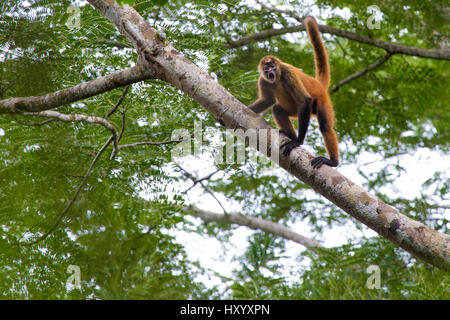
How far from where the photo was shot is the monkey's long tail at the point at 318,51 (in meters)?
5.96

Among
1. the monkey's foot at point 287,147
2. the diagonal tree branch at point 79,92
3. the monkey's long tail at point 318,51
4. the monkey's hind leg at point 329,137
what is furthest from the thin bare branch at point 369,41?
the monkey's foot at point 287,147

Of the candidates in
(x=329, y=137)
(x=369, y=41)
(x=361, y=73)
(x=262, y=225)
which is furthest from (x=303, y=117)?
(x=262, y=225)

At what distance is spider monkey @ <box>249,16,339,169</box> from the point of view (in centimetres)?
589

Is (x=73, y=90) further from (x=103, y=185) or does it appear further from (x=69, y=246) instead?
(x=69, y=246)

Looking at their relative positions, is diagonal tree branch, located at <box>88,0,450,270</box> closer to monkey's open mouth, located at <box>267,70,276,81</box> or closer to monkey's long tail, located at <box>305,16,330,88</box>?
monkey's open mouth, located at <box>267,70,276,81</box>

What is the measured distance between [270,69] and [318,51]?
29.1 inches

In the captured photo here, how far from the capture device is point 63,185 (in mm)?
5914

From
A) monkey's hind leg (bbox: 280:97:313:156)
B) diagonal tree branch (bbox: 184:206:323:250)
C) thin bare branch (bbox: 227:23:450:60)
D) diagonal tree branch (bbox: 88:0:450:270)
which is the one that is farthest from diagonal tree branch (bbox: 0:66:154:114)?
diagonal tree branch (bbox: 184:206:323:250)

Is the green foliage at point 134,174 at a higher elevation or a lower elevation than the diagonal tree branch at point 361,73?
lower

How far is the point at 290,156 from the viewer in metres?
4.10

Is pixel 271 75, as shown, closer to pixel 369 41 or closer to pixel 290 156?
pixel 290 156

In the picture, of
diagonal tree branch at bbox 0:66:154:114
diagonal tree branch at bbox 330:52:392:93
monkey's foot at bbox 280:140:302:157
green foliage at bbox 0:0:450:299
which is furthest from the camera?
diagonal tree branch at bbox 330:52:392:93

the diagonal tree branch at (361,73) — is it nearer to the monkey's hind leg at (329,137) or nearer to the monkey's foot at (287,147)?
the monkey's hind leg at (329,137)

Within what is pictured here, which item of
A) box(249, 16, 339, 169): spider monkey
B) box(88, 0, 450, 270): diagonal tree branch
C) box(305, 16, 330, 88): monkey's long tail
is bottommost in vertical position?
box(88, 0, 450, 270): diagonal tree branch
